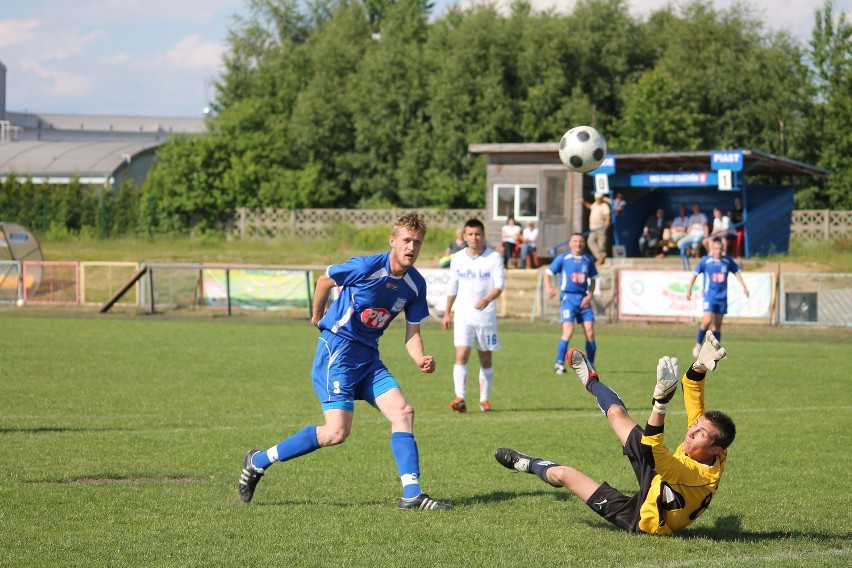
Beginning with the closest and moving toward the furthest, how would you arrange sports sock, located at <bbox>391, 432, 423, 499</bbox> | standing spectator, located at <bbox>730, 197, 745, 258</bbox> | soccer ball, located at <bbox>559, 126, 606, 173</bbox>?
sports sock, located at <bbox>391, 432, 423, 499</bbox>
soccer ball, located at <bbox>559, 126, 606, 173</bbox>
standing spectator, located at <bbox>730, 197, 745, 258</bbox>

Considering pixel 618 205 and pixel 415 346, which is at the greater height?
pixel 618 205

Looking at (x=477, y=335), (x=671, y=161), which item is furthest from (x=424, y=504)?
(x=671, y=161)

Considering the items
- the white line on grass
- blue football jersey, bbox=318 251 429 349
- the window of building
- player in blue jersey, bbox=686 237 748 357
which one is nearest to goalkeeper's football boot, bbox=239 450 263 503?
blue football jersey, bbox=318 251 429 349

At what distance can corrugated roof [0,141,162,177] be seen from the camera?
58.8 metres

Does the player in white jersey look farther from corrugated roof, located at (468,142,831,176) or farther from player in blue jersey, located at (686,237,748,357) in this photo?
corrugated roof, located at (468,142,831,176)

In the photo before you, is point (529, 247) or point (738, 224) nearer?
point (738, 224)

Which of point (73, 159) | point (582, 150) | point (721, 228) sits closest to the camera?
point (582, 150)

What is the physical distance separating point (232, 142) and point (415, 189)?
9393mm

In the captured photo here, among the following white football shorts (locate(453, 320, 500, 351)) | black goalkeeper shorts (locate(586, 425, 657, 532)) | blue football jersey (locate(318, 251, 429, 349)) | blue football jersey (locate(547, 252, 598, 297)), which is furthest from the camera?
blue football jersey (locate(547, 252, 598, 297))

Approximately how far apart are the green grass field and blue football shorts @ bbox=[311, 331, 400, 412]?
723 mm

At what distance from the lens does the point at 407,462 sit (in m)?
7.29

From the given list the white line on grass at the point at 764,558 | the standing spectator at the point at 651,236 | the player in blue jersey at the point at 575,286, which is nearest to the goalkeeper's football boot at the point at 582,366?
the white line on grass at the point at 764,558

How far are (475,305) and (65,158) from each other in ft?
173

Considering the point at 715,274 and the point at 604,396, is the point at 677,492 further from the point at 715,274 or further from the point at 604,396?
the point at 715,274
